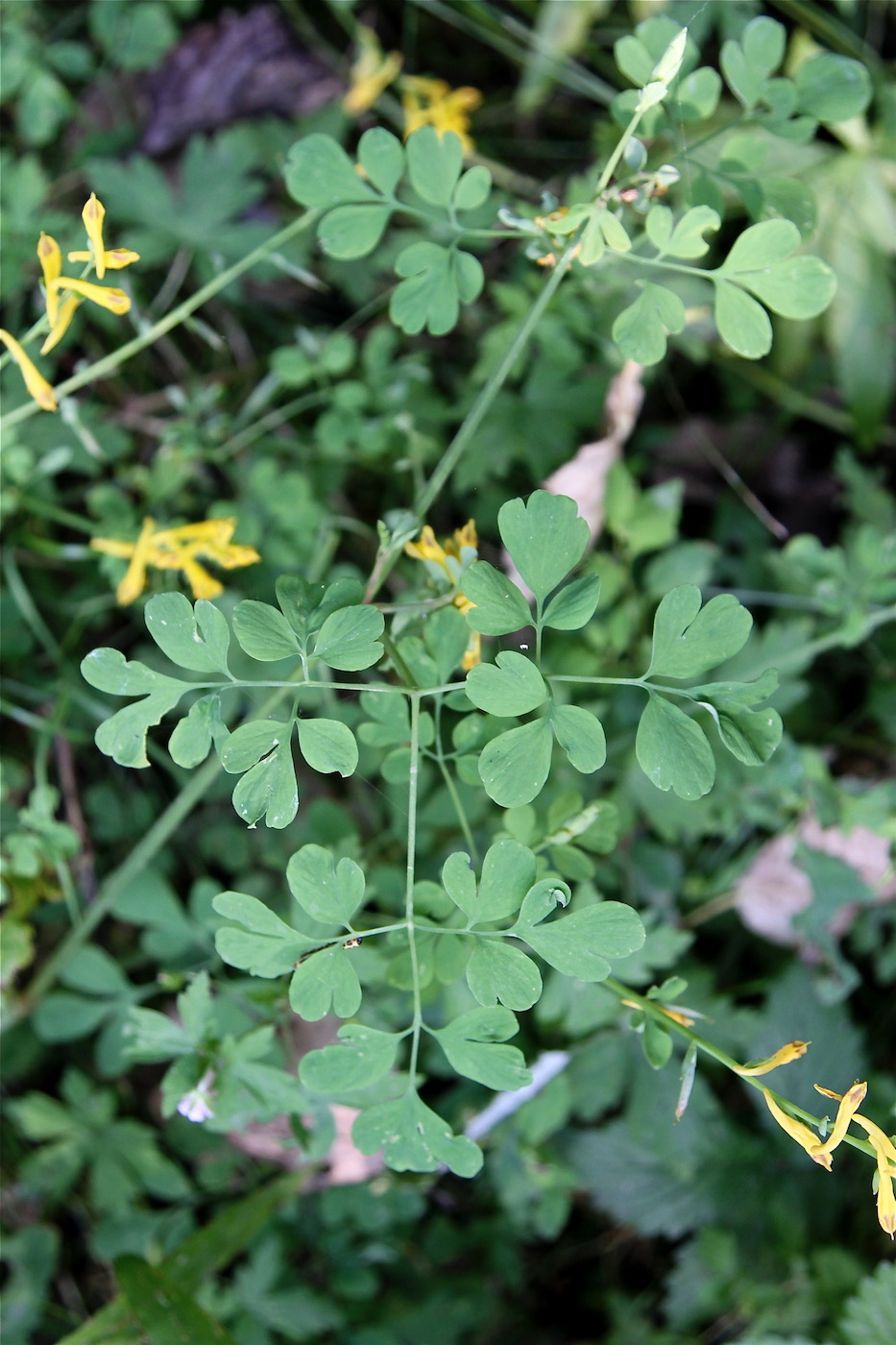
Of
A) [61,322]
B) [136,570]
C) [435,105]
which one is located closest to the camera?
[61,322]

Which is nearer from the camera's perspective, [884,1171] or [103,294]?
[884,1171]

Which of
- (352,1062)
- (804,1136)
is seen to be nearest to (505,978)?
(352,1062)

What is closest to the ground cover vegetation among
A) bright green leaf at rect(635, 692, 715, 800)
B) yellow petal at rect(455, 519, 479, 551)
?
yellow petal at rect(455, 519, 479, 551)

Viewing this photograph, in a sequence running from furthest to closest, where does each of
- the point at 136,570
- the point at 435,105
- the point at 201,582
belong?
1. the point at 435,105
2. the point at 136,570
3. the point at 201,582

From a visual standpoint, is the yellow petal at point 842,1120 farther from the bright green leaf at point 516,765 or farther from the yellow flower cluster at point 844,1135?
the bright green leaf at point 516,765

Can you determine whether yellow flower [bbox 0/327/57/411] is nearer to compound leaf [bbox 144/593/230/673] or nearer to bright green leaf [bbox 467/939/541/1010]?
compound leaf [bbox 144/593/230/673]

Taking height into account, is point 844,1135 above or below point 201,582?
below

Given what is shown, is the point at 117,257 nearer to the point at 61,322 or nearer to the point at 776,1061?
the point at 61,322

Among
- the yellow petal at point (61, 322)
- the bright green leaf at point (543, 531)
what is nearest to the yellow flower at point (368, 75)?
the yellow petal at point (61, 322)
